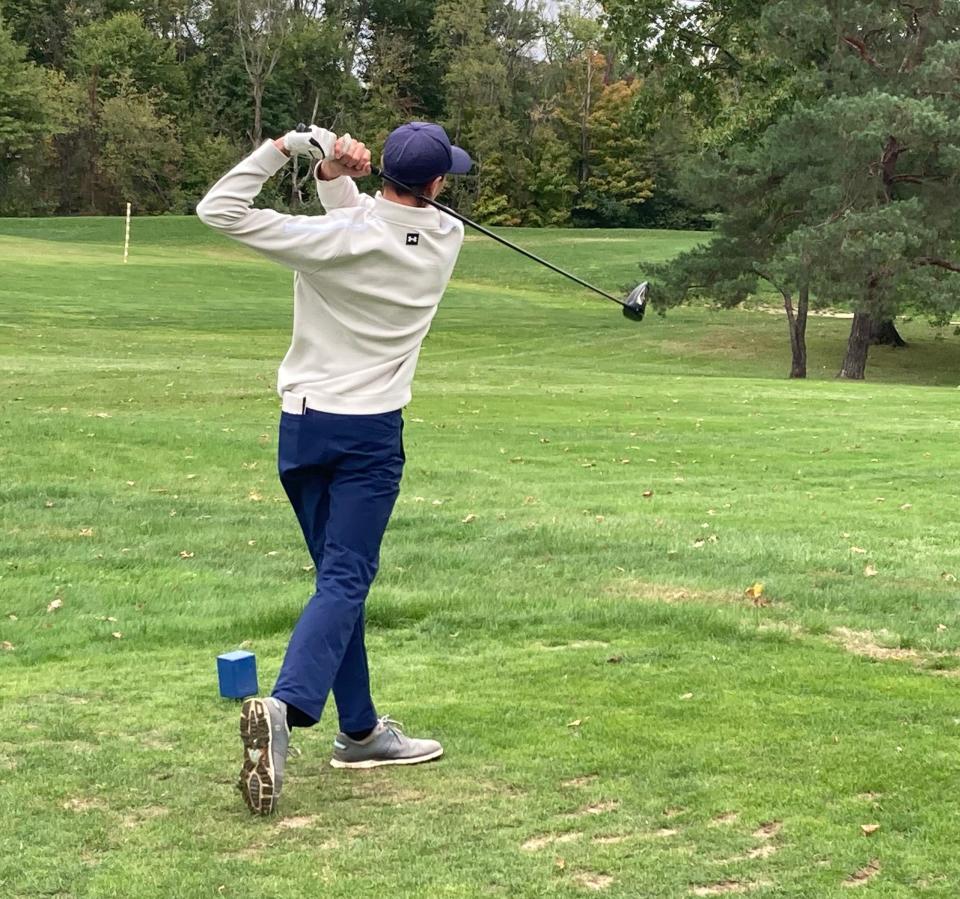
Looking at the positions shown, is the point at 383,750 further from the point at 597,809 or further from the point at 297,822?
the point at 597,809

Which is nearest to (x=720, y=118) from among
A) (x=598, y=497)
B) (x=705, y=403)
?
(x=705, y=403)

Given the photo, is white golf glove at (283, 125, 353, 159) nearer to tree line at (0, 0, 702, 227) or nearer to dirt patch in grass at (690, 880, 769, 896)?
dirt patch in grass at (690, 880, 769, 896)

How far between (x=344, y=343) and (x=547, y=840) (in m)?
1.66

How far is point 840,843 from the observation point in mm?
3451

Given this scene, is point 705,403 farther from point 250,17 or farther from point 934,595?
point 250,17

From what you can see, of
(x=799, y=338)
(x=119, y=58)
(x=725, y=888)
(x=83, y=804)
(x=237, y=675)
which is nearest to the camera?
(x=725, y=888)

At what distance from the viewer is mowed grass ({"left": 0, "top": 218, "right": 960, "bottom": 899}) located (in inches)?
135

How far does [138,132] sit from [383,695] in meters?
64.4

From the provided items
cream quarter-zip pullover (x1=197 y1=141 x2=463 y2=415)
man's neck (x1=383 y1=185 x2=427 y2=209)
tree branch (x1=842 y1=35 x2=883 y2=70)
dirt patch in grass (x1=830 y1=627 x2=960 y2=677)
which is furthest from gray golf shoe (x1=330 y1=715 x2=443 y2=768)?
tree branch (x1=842 y1=35 x2=883 y2=70)

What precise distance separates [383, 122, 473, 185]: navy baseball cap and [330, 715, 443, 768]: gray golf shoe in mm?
1845

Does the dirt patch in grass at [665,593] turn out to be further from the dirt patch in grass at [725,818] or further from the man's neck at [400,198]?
the man's neck at [400,198]

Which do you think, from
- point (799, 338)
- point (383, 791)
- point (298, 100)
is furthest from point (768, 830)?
point (298, 100)

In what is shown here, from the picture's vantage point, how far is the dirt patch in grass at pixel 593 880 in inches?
127

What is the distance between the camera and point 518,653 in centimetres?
568
